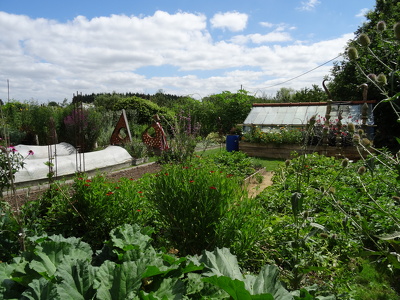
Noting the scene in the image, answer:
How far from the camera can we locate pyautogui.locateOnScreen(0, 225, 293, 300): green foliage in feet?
4.50

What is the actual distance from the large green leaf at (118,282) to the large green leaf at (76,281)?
48 mm

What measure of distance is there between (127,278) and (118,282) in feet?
0.14

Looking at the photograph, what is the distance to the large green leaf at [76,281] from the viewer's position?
4.52 ft

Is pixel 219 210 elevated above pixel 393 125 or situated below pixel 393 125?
below

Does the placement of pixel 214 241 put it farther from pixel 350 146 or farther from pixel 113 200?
pixel 350 146

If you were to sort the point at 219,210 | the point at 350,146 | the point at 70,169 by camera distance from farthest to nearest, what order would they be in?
the point at 350,146 < the point at 70,169 < the point at 219,210

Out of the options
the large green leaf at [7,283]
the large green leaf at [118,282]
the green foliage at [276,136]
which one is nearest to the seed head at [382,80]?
the large green leaf at [118,282]

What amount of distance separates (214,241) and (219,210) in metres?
0.28

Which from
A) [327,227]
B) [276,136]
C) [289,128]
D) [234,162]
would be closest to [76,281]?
[327,227]

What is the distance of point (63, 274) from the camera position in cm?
144

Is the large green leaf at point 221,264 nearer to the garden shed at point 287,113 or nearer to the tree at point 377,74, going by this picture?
the tree at point 377,74

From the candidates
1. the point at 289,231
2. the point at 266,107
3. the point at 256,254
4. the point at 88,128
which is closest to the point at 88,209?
the point at 256,254

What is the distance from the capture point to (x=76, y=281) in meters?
1.44

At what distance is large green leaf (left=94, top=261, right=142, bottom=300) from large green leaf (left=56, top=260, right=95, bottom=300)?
0.05 m
